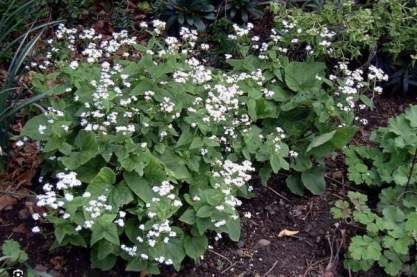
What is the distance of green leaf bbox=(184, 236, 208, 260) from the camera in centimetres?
335

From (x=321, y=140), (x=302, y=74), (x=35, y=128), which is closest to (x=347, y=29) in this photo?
(x=302, y=74)

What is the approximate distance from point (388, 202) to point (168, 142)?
131 centimetres

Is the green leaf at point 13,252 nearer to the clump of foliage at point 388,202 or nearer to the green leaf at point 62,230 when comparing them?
the green leaf at point 62,230

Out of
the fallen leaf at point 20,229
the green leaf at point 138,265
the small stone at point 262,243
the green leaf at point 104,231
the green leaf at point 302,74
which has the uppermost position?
the green leaf at point 302,74

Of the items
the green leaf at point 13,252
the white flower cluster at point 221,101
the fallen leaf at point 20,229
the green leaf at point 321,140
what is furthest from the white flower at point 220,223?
the fallen leaf at point 20,229

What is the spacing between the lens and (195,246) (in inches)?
133

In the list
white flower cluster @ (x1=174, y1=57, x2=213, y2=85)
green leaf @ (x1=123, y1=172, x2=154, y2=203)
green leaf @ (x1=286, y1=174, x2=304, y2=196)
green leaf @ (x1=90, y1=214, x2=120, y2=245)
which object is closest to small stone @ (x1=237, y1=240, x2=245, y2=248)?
green leaf @ (x1=286, y1=174, x2=304, y2=196)

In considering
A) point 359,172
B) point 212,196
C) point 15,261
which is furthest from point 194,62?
point 15,261

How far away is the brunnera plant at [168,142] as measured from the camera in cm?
324

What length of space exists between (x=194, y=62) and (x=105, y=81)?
1.99 feet

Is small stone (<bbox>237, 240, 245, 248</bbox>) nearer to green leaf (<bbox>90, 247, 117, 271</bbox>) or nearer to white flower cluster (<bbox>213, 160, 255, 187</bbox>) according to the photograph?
white flower cluster (<bbox>213, 160, 255, 187</bbox>)

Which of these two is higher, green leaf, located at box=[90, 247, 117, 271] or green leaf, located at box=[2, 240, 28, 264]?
green leaf, located at box=[2, 240, 28, 264]

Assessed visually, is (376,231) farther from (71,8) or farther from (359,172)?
(71,8)

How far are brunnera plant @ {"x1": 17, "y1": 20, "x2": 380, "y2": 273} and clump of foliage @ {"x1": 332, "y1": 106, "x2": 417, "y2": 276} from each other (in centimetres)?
27
